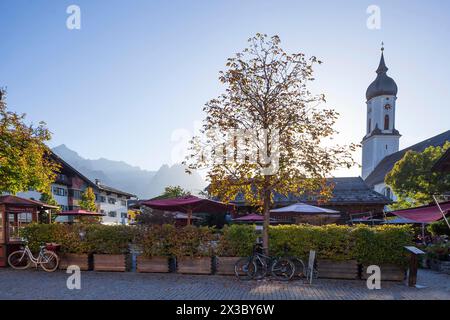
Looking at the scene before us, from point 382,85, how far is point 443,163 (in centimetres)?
5419

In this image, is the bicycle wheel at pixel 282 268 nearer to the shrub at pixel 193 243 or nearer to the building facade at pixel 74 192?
the shrub at pixel 193 243

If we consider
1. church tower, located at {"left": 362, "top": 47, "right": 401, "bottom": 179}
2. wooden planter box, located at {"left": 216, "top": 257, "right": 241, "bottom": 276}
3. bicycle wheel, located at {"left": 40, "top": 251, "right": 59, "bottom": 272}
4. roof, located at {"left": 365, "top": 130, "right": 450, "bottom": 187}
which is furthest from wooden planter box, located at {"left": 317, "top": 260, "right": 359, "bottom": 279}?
church tower, located at {"left": 362, "top": 47, "right": 401, "bottom": 179}

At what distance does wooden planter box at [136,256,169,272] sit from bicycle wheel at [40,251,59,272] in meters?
2.88

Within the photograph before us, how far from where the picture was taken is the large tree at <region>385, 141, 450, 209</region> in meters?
24.7

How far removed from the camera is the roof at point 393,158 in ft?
158

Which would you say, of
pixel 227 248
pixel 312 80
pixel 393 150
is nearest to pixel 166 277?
pixel 227 248

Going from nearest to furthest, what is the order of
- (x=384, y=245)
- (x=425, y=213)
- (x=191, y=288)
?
1. (x=191, y=288)
2. (x=384, y=245)
3. (x=425, y=213)

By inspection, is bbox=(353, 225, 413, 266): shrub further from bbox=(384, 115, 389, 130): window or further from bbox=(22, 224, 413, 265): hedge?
bbox=(384, 115, 389, 130): window

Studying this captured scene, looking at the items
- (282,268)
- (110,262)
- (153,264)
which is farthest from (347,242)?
(110,262)

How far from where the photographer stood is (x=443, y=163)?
15.9 m

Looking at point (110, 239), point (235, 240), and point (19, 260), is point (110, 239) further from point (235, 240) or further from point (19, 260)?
point (235, 240)
